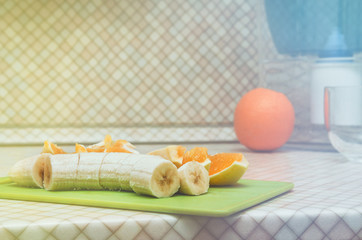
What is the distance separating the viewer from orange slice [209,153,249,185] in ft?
2.29

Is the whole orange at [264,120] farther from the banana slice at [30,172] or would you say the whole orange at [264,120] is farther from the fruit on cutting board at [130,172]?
the banana slice at [30,172]

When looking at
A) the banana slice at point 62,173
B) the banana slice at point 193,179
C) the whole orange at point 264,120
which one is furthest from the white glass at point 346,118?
the banana slice at point 62,173

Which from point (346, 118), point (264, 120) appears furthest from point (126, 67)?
point (346, 118)

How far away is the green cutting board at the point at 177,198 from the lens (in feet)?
1.75

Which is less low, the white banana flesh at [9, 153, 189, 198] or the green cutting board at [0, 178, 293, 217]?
the white banana flesh at [9, 153, 189, 198]

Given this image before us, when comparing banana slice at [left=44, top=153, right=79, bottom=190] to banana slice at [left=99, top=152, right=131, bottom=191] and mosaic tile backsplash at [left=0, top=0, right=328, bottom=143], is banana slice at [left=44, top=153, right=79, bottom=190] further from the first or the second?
mosaic tile backsplash at [left=0, top=0, right=328, bottom=143]

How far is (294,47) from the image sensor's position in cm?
148

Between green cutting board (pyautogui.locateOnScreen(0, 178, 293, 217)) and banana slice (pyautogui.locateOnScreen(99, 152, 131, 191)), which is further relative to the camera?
banana slice (pyautogui.locateOnScreen(99, 152, 131, 191))

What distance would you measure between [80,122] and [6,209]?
0.98m

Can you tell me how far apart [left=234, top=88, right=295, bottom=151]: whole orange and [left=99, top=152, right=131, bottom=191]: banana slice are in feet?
2.10

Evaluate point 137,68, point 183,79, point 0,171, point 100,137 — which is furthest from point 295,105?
point 0,171

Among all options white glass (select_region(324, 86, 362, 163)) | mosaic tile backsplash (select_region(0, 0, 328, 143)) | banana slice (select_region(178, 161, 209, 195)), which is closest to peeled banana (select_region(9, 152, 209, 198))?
banana slice (select_region(178, 161, 209, 195))

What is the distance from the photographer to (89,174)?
659 millimetres

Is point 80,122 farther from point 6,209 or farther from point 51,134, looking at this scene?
point 6,209
